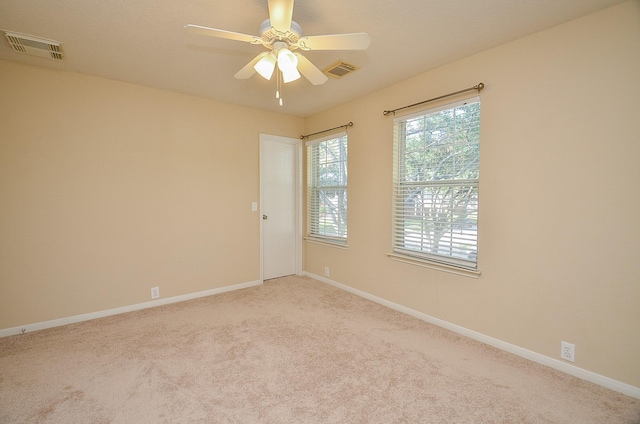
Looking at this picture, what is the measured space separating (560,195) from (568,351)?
114cm

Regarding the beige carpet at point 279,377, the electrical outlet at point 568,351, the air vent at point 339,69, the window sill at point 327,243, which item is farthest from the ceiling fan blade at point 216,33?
the electrical outlet at point 568,351

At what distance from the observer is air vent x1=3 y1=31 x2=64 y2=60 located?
2246 millimetres

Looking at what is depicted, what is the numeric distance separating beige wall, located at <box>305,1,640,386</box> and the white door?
2.33 m

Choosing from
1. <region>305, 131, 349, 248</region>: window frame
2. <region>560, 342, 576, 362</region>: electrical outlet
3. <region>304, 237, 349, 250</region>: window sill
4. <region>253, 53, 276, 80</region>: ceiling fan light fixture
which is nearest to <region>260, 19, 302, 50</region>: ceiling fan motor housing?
<region>253, 53, 276, 80</region>: ceiling fan light fixture

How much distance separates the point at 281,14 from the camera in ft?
5.05

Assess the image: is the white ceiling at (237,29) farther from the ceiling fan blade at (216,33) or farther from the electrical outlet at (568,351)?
the electrical outlet at (568,351)

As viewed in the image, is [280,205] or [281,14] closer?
[281,14]

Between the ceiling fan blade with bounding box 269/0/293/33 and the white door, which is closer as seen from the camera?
the ceiling fan blade with bounding box 269/0/293/33

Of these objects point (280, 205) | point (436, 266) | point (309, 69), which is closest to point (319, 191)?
point (280, 205)

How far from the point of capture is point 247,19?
2041mm

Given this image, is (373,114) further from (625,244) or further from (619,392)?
(619,392)

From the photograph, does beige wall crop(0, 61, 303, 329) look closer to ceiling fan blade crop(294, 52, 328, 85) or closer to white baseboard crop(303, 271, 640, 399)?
ceiling fan blade crop(294, 52, 328, 85)

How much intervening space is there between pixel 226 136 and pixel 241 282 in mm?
2055

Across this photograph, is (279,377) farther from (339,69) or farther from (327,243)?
(339,69)
